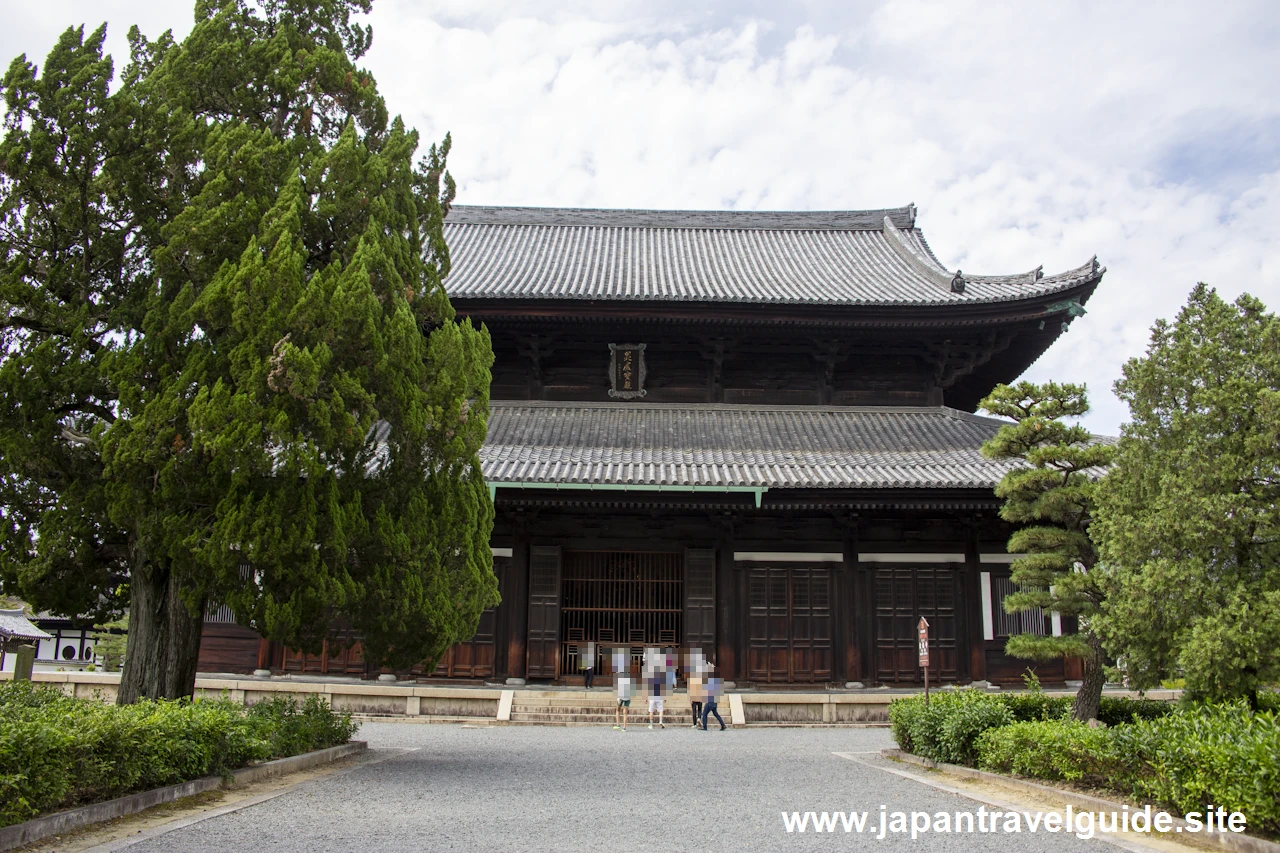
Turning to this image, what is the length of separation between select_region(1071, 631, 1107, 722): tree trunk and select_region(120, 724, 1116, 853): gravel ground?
8.62ft

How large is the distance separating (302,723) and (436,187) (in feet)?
22.2

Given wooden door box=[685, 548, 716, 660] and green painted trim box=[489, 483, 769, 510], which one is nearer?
green painted trim box=[489, 483, 769, 510]

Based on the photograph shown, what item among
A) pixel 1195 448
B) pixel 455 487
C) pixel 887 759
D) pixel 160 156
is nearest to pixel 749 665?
pixel 887 759

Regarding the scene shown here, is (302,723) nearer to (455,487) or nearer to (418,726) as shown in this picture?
(455,487)

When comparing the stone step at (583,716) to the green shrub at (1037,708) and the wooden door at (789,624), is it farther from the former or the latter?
the green shrub at (1037,708)

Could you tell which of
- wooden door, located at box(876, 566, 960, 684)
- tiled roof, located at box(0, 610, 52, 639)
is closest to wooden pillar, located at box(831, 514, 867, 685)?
wooden door, located at box(876, 566, 960, 684)

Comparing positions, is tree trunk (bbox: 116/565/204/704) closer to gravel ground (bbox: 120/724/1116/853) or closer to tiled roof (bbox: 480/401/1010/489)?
gravel ground (bbox: 120/724/1116/853)

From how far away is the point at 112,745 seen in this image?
21.7ft

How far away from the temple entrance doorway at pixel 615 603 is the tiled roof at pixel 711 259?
550 centimetres

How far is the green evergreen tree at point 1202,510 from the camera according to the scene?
24.5 ft

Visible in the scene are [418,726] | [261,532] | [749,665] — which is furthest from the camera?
[749,665]

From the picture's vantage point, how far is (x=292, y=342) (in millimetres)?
9000

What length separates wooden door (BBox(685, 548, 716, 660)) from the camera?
1683cm

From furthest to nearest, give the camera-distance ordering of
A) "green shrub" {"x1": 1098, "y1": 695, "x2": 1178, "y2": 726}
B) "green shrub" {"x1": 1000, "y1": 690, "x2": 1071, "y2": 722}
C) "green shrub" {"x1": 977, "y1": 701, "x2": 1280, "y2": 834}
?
"green shrub" {"x1": 1000, "y1": 690, "x2": 1071, "y2": 722}
"green shrub" {"x1": 1098, "y1": 695, "x2": 1178, "y2": 726}
"green shrub" {"x1": 977, "y1": 701, "x2": 1280, "y2": 834}
